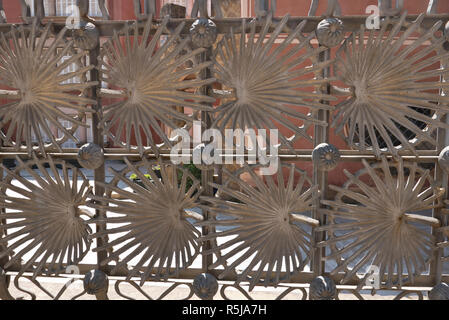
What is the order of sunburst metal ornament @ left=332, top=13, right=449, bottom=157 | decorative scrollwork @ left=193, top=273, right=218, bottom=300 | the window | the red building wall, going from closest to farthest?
sunburst metal ornament @ left=332, top=13, right=449, bottom=157
decorative scrollwork @ left=193, top=273, right=218, bottom=300
the red building wall
the window

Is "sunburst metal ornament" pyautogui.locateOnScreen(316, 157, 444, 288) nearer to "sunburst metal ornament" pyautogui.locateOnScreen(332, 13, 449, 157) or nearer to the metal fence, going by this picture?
the metal fence

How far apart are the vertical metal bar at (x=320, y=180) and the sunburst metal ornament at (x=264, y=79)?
39 millimetres

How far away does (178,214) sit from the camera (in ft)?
4.03

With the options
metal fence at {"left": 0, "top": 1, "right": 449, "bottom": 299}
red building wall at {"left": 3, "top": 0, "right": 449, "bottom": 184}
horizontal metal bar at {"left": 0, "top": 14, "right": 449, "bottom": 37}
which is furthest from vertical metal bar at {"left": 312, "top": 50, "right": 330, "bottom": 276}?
red building wall at {"left": 3, "top": 0, "right": 449, "bottom": 184}

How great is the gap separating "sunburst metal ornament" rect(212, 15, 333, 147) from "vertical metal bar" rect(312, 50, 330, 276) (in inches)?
1.5

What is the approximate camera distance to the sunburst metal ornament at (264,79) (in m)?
1.14

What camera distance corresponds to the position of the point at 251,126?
1151 millimetres

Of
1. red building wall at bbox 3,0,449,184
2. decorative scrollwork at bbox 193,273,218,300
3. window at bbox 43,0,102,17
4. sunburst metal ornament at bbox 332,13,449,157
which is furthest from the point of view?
window at bbox 43,0,102,17

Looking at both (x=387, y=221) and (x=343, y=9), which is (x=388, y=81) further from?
(x=343, y=9)

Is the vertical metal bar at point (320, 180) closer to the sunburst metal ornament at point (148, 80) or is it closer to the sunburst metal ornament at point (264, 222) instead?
the sunburst metal ornament at point (264, 222)

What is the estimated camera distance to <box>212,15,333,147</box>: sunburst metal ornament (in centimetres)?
114

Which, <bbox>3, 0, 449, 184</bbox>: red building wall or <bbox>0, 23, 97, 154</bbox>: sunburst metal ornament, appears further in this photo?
<bbox>3, 0, 449, 184</bbox>: red building wall

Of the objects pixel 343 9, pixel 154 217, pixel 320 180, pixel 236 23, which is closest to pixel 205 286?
pixel 154 217

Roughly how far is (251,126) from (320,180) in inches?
11.4
